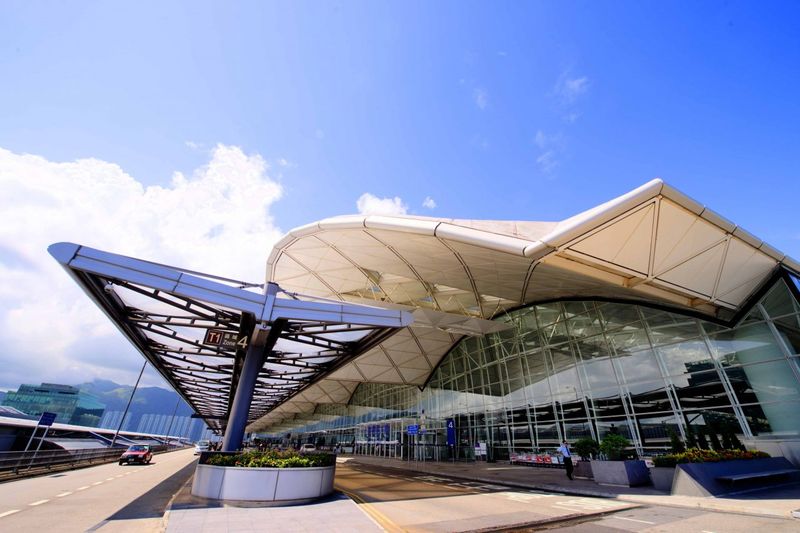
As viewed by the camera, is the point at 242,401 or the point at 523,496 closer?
the point at 523,496

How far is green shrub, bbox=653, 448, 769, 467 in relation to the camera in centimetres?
1186

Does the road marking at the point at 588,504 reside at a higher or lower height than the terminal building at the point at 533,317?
lower

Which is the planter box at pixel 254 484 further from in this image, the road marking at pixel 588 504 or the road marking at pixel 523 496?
the road marking at pixel 588 504

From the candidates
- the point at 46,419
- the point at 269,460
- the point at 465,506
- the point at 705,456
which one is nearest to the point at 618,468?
the point at 705,456

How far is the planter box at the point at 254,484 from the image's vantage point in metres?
9.93

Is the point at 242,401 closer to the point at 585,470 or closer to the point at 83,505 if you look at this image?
the point at 83,505

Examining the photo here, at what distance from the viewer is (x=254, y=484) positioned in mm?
9945

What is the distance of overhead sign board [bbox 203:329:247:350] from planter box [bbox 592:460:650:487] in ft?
52.8

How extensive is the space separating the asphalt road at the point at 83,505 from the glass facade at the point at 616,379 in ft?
64.7

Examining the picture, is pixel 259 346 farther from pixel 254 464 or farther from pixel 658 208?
pixel 658 208

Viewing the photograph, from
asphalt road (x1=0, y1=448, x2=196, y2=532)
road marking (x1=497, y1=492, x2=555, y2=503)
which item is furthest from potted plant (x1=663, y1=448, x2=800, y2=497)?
asphalt road (x1=0, y1=448, x2=196, y2=532)

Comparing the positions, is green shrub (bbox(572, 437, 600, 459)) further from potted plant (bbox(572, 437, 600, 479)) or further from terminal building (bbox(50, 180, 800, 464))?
terminal building (bbox(50, 180, 800, 464))

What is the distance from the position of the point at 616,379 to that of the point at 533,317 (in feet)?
23.5

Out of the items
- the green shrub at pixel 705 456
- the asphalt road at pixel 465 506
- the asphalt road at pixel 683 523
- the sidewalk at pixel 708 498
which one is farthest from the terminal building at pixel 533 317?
the asphalt road at pixel 683 523
